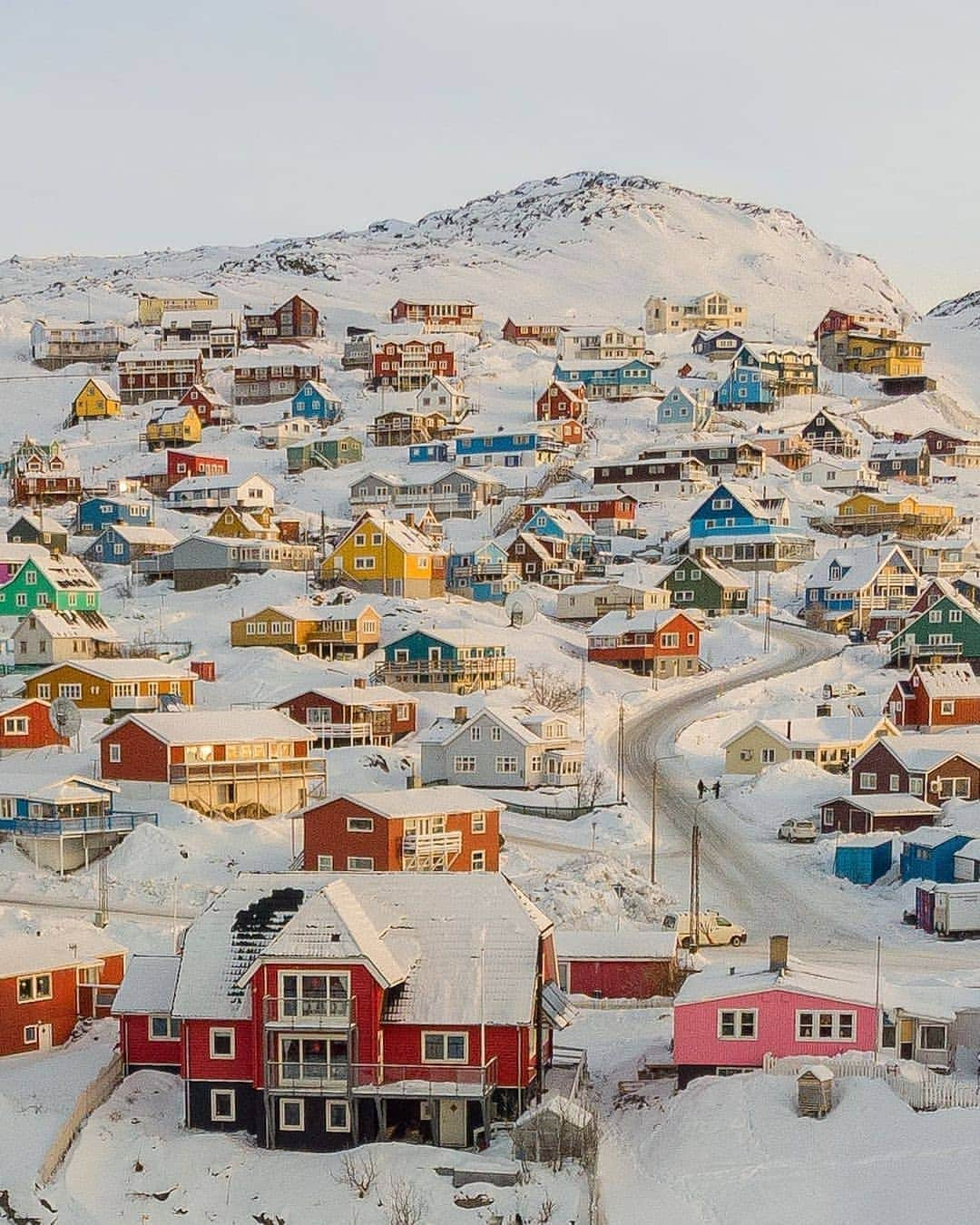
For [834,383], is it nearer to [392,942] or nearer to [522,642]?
[522,642]

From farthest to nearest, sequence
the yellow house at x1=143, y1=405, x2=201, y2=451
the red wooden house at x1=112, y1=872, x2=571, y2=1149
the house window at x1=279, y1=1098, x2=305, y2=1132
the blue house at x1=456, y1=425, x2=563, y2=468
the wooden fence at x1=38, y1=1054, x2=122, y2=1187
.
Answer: the yellow house at x1=143, y1=405, x2=201, y2=451 < the blue house at x1=456, y1=425, x2=563, y2=468 < the house window at x1=279, y1=1098, x2=305, y2=1132 < the red wooden house at x1=112, y1=872, x2=571, y2=1149 < the wooden fence at x1=38, y1=1054, x2=122, y2=1187

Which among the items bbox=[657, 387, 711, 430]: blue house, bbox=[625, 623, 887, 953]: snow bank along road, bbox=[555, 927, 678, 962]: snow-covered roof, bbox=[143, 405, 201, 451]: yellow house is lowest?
bbox=[625, 623, 887, 953]: snow bank along road

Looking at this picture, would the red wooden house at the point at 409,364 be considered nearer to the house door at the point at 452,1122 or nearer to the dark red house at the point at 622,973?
the dark red house at the point at 622,973

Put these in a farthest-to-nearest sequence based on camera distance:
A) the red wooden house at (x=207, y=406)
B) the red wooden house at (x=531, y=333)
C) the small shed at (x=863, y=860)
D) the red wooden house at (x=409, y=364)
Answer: the red wooden house at (x=531, y=333) < the red wooden house at (x=409, y=364) < the red wooden house at (x=207, y=406) < the small shed at (x=863, y=860)

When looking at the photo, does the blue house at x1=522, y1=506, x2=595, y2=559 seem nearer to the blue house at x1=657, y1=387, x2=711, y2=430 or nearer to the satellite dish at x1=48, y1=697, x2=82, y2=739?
the blue house at x1=657, y1=387, x2=711, y2=430

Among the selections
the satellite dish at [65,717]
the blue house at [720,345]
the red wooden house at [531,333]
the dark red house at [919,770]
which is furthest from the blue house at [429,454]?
the dark red house at [919,770]

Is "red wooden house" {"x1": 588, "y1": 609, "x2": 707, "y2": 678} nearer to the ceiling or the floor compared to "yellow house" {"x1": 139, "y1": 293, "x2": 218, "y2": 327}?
nearer to the floor

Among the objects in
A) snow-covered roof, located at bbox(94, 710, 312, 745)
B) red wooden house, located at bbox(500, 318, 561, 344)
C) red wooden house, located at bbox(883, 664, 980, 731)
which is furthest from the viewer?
red wooden house, located at bbox(500, 318, 561, 344)

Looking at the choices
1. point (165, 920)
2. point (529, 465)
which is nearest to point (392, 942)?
point (165, 920)

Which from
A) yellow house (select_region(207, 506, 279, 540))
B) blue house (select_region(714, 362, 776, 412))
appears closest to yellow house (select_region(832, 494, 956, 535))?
blue house (select_region(714, 362, 776, 412))
